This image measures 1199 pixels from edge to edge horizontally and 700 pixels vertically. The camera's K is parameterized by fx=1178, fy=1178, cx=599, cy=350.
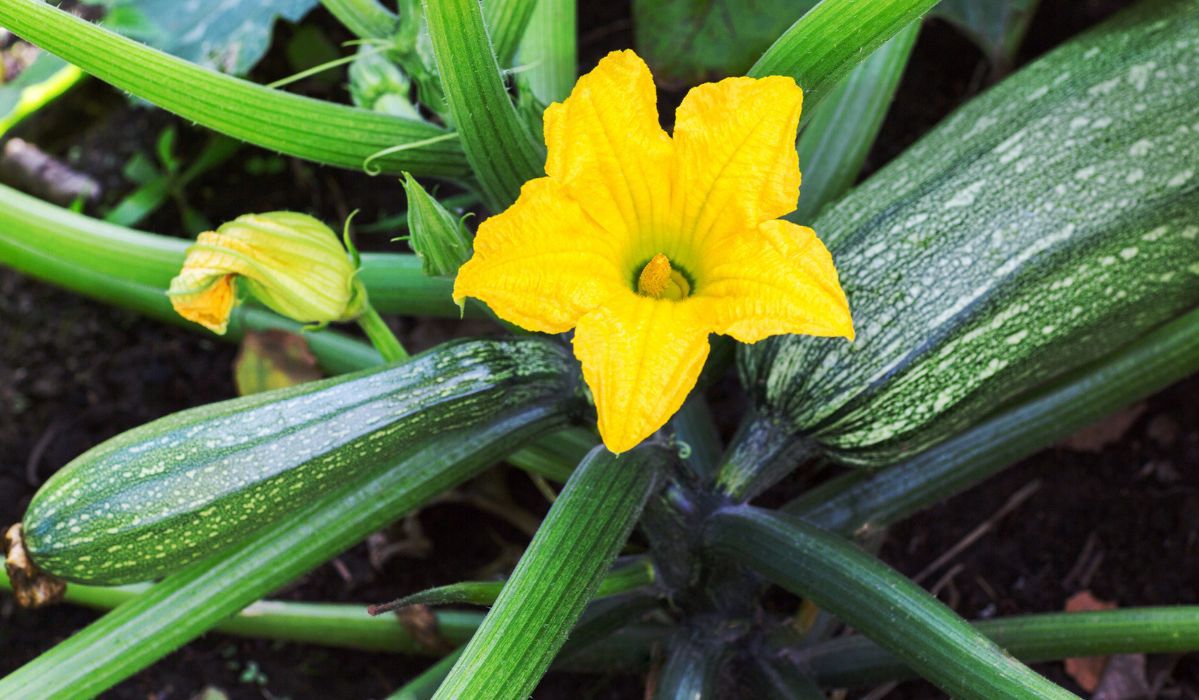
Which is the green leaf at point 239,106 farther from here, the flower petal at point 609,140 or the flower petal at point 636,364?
the flower petal at point 636,364

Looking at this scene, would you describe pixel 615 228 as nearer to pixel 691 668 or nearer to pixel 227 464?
pixel 227 464

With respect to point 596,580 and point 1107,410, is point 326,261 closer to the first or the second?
point 596,580

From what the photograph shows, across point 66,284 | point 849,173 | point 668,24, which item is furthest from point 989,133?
point 66,284

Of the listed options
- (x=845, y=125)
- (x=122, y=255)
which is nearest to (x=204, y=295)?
(x=122, y=255)

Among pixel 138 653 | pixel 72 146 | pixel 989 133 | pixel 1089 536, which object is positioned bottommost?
pixel 138 653

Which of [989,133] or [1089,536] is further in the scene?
[1089,536]
